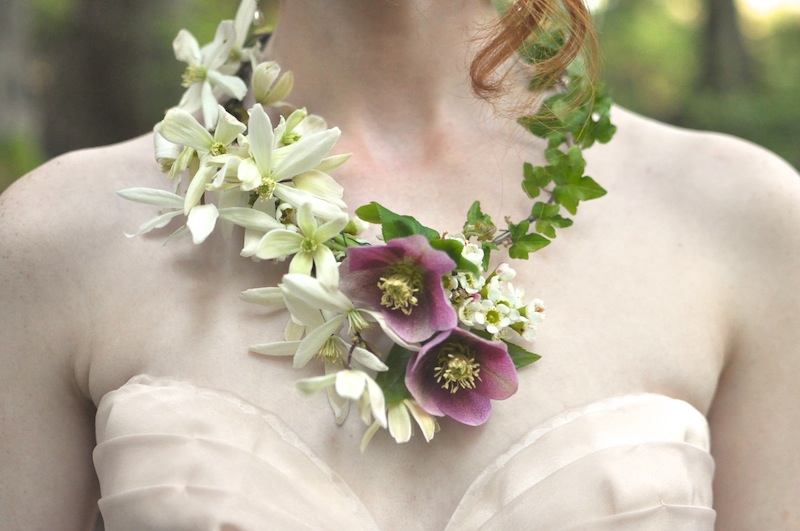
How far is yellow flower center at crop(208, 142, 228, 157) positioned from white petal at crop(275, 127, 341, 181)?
0.28 ft

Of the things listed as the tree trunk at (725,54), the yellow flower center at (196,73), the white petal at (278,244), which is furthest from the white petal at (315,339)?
the tree trunk at (725,54)

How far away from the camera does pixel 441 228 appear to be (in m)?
1.29

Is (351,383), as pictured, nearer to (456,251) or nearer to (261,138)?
(456,251)

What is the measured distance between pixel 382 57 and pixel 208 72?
0.86ft

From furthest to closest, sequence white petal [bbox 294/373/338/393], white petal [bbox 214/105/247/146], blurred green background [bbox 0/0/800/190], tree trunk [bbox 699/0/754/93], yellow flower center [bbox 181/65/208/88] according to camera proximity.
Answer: tree trunk [bbox 699/0/754/93]
blurred green background [bbox 0/0/800/190]
yellow flower center [bbox 181/65/208/88]
white petal [bbox 214/105/247/146]
white petal [bbox 294/373/338/393]

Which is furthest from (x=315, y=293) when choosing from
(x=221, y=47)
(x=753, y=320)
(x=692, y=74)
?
(x=692, y=74)

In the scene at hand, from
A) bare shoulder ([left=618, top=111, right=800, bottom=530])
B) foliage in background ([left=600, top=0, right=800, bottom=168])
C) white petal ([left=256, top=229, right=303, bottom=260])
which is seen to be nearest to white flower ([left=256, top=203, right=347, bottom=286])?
white petal ([left=256, top=229, right=303, bottom=260])

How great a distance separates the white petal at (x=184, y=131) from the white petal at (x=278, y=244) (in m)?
0.18

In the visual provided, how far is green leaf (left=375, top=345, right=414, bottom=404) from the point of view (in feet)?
3.60

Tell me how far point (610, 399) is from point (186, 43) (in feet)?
2.72

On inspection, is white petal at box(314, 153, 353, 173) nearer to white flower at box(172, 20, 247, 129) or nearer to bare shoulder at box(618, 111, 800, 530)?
white flower at box(172, 20, 247, 129)

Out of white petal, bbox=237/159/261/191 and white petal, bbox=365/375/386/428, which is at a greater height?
white petal, bbox=237/159/261/191

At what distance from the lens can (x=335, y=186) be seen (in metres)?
1.18

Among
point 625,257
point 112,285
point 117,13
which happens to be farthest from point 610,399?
point 117,13
